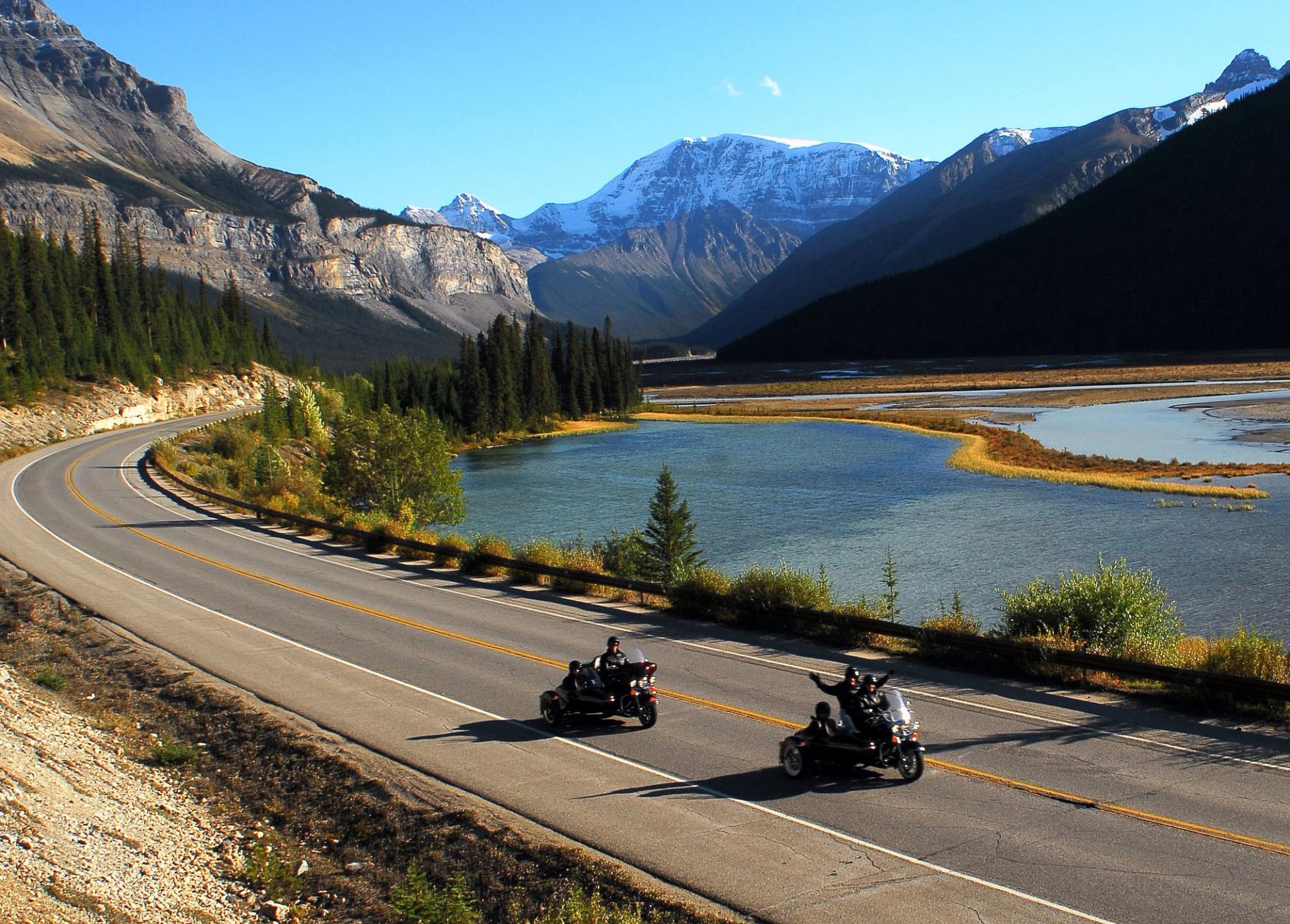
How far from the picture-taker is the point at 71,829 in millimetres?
11695

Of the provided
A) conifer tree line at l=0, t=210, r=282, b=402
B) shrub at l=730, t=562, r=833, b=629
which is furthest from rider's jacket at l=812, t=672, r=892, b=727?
conifer tree line at l=0, t=210, r=282, b=402

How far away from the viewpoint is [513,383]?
124812mm

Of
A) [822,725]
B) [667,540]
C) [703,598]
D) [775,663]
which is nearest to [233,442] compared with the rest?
[667,540]

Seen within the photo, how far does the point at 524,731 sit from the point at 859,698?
541 cm

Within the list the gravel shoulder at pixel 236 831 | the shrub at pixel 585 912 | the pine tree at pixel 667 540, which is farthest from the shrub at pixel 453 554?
the shrub at pixel 585 912

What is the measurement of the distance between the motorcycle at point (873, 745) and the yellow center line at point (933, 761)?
744mm

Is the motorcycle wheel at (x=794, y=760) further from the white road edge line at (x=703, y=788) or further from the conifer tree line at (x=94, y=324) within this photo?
the conifer tree line at (x=94, y=324)

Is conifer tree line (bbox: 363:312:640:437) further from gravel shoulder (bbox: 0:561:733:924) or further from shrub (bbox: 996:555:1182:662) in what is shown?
shrub (bbox: 996:555:1182:662)

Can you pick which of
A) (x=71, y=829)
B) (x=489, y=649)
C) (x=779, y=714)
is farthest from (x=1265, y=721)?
(x=71, y=829)

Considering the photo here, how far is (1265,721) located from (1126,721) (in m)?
1.81

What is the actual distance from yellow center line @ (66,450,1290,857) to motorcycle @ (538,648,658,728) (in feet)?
4.45

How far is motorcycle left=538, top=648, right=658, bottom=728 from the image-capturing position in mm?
15164

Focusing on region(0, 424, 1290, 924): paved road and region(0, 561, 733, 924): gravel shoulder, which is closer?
region(0, 424, 1290, 924): paved road

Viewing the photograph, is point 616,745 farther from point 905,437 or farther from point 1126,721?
point 905,437
